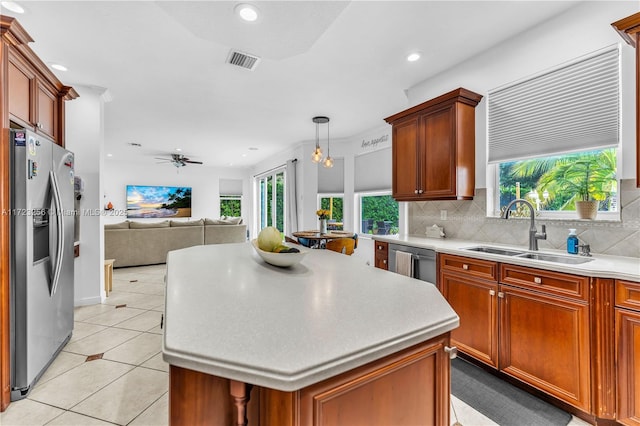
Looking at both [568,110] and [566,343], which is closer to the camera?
[566,343]

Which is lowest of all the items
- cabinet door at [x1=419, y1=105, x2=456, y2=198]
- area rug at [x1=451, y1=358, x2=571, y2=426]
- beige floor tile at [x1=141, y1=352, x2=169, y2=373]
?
area rug at [x1=451, y1=358, x2=571, y2=426]

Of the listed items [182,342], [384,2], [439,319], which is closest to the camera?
[182,342]

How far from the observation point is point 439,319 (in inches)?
31.5

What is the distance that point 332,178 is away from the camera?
20.1 feet

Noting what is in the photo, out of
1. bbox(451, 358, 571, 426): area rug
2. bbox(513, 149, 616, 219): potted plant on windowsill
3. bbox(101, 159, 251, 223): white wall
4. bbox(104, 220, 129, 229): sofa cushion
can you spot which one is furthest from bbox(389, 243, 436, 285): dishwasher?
bbox(101, 159, 251, 223): white wall

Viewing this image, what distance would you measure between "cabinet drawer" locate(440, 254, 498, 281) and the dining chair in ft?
3.89

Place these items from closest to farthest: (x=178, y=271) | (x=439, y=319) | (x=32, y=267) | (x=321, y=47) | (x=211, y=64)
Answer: (x=439, y=319), (x=178, y=271), (x=32, y=267), (x=321, y=47), (x=211, y=64)

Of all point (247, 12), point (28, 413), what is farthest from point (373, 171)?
point (28, 413)

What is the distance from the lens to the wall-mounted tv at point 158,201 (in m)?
8.88

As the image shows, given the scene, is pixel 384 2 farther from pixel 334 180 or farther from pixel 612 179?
pixel 334 180

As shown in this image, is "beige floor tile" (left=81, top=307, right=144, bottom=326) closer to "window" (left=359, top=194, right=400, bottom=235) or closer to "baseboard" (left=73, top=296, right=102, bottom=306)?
"baseboard" (left=73, top=296, right=102, bottom=306)

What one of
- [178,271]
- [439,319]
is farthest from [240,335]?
[178,271]

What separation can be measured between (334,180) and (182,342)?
18.4ft

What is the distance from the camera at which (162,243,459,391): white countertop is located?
572 millimetres
